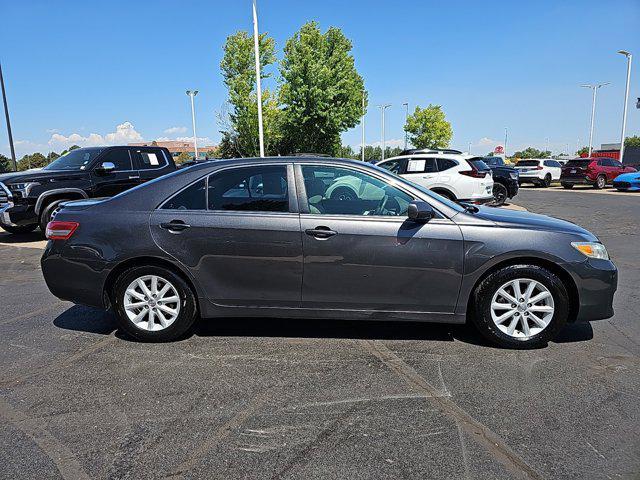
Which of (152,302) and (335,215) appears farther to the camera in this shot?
(152,302)

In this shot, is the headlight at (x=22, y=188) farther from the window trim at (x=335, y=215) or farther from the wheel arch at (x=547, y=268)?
the wheel arch at (x=547, y=268)

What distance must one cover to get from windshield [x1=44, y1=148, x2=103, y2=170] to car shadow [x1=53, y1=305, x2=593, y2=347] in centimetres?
601

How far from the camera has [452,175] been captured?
1195cm

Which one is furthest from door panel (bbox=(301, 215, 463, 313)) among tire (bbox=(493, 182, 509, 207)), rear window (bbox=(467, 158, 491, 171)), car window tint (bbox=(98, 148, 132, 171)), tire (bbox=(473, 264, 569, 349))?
tire (bbox=(493, 182, 509, 207))

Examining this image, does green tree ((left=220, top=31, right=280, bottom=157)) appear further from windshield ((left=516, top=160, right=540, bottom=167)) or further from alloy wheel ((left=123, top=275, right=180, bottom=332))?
alloy wheel ((left=123, top=275, right=180, bottom=332))

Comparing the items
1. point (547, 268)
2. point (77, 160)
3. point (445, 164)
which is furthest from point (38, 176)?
point (445, 164)

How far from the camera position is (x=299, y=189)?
405cm

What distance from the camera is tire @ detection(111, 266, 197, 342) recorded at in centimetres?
409

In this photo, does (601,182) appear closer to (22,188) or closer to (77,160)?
(77,160)

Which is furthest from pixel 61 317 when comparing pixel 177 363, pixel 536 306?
pixel 536 306

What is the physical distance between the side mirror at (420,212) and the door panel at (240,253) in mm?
948

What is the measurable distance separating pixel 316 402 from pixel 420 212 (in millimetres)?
1712

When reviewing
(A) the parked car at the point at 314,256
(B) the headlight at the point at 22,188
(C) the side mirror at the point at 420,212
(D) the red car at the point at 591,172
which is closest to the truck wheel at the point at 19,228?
(B) the headlight at the point at 22,188

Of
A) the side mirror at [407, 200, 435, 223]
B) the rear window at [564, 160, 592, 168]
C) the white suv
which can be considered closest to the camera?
the side mirror at [407, 200, 435, 223]
